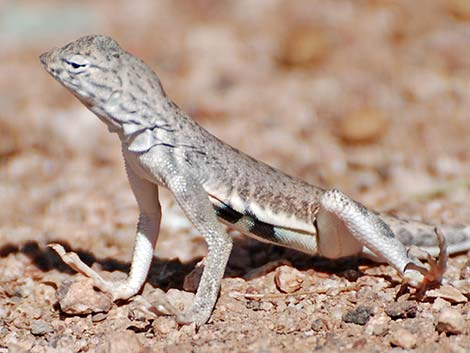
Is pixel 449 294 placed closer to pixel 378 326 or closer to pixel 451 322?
pixel 451 322

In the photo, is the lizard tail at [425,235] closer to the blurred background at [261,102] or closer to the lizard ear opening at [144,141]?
the blurred background at [261,102]

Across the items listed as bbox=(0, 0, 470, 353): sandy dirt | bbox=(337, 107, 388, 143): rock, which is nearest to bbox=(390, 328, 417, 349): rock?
bbox=(0, 0, 470, 353): sandy dirt

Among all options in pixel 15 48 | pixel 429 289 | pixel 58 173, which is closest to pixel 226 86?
pixel 58 173

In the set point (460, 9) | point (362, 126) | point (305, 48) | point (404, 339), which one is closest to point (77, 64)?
point (404, 339)

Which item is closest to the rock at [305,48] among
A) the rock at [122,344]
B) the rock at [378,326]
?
the rock at [378,326]

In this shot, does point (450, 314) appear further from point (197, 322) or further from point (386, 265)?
point (197, 322)
